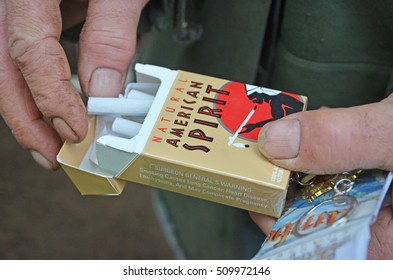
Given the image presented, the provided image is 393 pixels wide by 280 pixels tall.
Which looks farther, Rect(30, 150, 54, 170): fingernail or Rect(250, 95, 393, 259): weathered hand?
Rect(30, 150, 54, 170): fingernail

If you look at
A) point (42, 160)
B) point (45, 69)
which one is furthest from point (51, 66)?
point (42, 160)

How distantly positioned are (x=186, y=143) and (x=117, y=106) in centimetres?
9

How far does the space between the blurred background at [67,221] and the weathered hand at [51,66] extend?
0.67 meters

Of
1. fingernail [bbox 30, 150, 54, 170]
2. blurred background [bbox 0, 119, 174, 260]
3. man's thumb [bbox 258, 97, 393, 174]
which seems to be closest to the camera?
man's thumb [bbox 258, 97, 393, 174]

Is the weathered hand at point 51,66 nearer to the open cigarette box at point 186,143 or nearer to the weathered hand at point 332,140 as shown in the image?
the open cigarette box at point 186,143

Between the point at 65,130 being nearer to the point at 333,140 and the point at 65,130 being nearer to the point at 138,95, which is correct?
the point at 138,95

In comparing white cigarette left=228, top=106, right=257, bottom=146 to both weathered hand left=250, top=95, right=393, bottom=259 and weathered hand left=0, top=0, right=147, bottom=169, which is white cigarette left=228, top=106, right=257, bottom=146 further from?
weathered hand left=0, top=0, right=147, bottom=169

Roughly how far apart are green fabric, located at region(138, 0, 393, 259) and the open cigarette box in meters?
0.11

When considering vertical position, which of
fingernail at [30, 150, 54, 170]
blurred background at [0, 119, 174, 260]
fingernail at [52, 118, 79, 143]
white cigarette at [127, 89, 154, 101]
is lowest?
blurred background at [0, 119, 174, 260]

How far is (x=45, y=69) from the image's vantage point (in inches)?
21.0

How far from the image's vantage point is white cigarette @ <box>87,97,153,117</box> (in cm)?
54

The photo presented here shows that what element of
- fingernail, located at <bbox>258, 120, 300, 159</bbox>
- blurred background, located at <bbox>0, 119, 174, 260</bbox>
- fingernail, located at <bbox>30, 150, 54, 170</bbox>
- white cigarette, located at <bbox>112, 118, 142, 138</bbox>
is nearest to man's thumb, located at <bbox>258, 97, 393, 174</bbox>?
fingernail, located at <bbox>258, 120, 300, 159</bbox>
